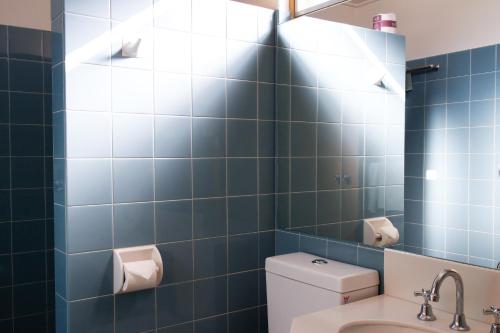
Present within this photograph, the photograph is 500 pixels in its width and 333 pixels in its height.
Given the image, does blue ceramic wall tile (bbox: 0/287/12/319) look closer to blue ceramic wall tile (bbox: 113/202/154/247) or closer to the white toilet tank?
blue ceramic wall tile (bbox: 113/202/154/247)

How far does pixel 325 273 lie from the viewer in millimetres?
1652

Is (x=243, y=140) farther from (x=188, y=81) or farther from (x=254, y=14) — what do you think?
(x=254, y=14)

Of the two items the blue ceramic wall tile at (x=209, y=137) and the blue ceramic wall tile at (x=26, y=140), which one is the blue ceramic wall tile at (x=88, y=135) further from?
the blue ceramic wall tile at (x=26, y=140)

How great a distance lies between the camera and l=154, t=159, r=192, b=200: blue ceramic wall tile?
176 cm

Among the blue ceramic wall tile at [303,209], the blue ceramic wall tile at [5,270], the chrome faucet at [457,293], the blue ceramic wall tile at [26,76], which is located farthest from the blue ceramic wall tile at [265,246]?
the blue ceramic wall tile at [26,76]

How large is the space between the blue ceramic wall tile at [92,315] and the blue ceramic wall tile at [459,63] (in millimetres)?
1365

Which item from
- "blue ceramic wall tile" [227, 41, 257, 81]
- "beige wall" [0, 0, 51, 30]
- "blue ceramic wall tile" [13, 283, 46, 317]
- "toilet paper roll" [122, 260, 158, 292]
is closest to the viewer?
"toilet paper roll" [122, 260, 158, 292]

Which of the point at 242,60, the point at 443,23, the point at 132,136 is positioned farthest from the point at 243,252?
the point at 443,23

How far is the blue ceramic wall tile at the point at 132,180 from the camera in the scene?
1666mm

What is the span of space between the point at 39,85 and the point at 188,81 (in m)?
1.13

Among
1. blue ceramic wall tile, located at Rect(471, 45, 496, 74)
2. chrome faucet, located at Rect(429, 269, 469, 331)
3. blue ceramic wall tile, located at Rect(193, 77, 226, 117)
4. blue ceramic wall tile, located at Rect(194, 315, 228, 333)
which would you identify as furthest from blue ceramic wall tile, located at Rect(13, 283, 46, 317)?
blue ceramic wall tile, located at Rect(471, 45, 496, 74)

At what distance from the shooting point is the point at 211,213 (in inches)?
75.2

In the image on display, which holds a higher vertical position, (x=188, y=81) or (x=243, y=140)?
(x=188, y=81)

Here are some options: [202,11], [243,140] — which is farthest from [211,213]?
[202,11]
